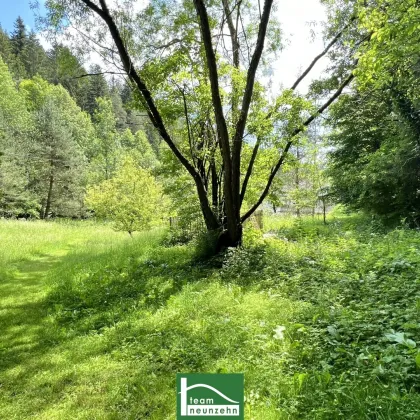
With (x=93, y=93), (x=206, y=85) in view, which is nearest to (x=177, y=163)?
(x=206, y=85)

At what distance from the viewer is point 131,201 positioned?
1517 cm

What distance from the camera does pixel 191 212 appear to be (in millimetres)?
9828

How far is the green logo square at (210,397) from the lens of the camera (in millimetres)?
2041

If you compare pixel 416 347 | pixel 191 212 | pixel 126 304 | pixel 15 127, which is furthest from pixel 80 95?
pixel 416 347

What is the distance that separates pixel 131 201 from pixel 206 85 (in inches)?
360

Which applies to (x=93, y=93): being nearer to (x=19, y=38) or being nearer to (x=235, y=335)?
(x=19, y=38)

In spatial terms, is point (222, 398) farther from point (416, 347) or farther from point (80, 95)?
point (80, 95)

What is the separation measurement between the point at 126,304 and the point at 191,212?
513 centimetres

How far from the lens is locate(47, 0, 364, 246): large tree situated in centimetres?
607

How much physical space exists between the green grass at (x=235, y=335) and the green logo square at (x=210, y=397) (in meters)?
0.18

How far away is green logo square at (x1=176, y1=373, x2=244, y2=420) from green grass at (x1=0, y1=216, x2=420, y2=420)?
0.18m

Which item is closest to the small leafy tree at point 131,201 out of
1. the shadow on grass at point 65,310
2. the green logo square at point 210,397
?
the shadow on grass at point 65,310

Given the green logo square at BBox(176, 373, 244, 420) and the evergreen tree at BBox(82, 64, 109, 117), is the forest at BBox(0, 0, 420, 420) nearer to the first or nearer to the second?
the green logo square at BBox(176, 373, 244, 420)

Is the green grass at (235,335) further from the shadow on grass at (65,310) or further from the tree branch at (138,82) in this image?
the tree branch at (138,82)
